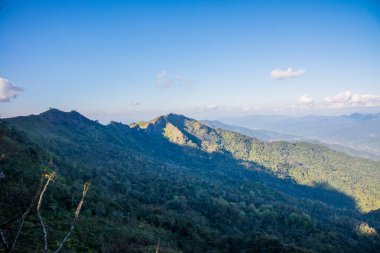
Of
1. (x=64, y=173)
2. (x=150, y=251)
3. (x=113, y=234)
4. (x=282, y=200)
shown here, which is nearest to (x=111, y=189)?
(x=64, y=173)

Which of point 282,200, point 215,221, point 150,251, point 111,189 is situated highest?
point 150,251

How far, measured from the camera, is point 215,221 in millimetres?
110562

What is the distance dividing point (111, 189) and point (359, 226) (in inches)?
4403

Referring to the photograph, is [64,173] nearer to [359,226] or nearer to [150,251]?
[150,251]

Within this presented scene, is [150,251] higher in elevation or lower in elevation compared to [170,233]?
higher

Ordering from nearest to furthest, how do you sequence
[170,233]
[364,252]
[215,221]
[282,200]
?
[170,233], [364,252], [215,221], [282,200]

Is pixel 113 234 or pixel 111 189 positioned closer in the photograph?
pixel 113 234

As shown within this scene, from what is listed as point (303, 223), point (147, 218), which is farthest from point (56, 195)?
point (303, 223)

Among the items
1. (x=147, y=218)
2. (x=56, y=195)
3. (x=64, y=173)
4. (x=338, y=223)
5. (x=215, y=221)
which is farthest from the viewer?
(x=338, y=223)

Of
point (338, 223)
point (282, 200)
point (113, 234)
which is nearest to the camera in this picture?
point (113, 234)

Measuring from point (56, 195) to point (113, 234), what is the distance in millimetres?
19672

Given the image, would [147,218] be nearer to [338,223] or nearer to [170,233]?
[170,233]

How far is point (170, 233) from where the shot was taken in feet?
228

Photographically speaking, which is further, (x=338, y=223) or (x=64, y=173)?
Answer: (x=338, y=223)
